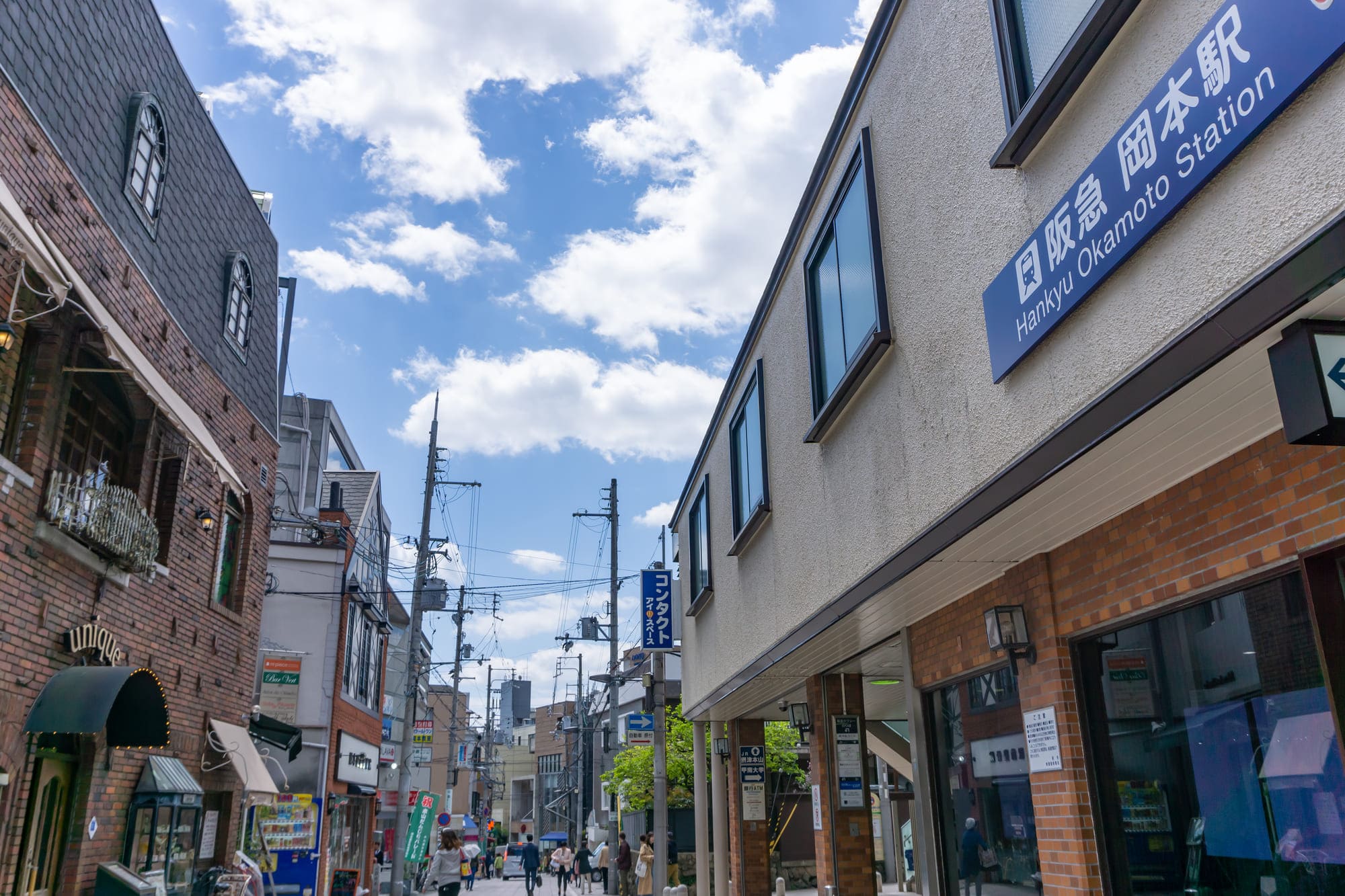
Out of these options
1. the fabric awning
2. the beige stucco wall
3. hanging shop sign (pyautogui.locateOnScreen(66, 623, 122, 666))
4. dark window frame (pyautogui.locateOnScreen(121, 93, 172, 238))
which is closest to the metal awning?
Result: the fabric awning

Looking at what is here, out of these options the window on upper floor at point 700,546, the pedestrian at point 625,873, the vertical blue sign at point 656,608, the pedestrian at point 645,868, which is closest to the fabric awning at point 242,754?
the window on upper floor at point 700,546

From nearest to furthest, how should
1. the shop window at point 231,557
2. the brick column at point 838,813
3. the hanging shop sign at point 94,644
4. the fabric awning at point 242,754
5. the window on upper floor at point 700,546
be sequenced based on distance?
the hanging shop sign at point 94,644 < the brick column at point 838,813 < the fabric awning at point 242,754 < the shop window at point 231,557 < the window on upper floor at point 700,546

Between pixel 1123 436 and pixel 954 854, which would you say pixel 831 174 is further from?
pixel 954 854

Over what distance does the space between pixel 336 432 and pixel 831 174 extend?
23392mm

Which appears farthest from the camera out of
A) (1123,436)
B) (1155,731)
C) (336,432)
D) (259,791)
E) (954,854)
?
(336,432)

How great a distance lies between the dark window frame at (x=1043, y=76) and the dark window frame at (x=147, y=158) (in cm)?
854

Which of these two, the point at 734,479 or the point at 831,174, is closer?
the point at 831,174

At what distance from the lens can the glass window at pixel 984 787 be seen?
7609 mm

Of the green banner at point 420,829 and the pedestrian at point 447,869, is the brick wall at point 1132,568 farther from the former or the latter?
the green banner at point 420,829

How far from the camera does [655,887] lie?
20.9 meters

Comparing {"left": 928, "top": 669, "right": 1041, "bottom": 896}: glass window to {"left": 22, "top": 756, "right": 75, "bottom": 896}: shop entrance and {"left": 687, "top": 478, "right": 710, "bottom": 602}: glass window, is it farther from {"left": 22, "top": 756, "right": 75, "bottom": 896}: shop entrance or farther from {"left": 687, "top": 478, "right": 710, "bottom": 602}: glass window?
{"left": 22, "top": 756, "right": 75, "bottom": 896}: shop entrance

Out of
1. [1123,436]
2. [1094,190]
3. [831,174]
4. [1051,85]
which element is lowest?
[1123,436]

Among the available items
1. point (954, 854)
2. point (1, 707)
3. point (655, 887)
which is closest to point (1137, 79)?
point (954, 854)

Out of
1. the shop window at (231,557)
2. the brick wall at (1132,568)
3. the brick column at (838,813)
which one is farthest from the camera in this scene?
the shop window at (231,557)
